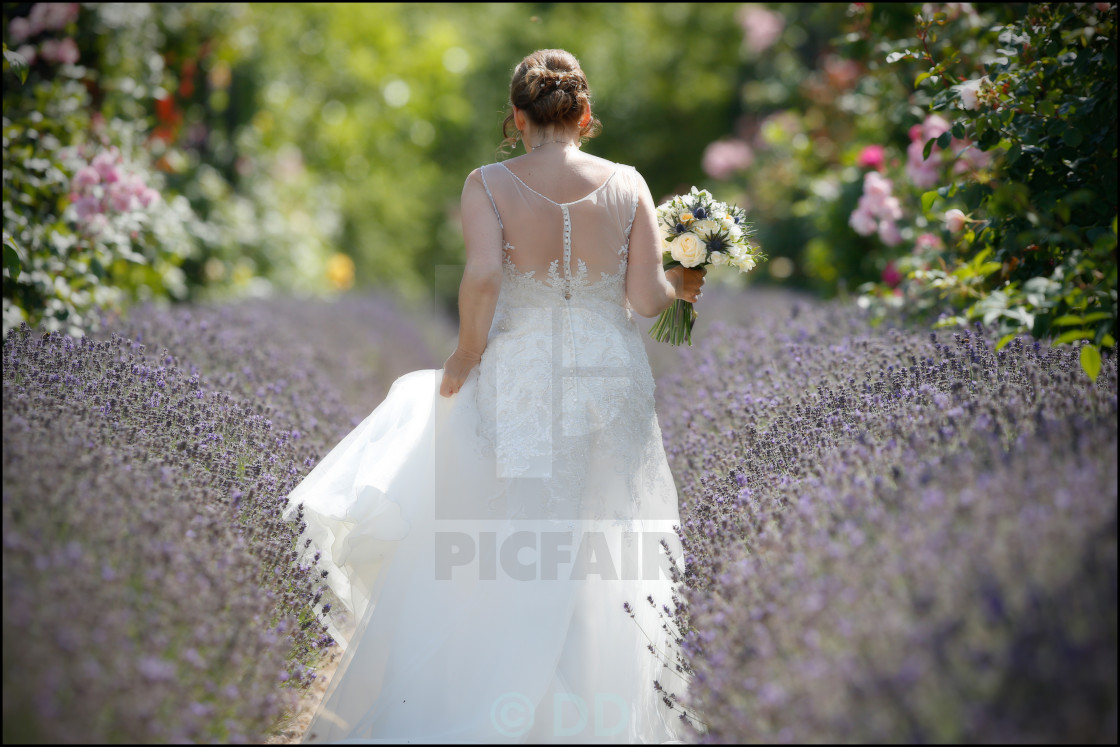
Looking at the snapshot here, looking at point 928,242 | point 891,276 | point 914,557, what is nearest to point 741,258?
point 914,557

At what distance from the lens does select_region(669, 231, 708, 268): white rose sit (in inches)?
118

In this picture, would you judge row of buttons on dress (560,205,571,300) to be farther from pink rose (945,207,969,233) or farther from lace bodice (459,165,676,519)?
pink rose (945,207,969,233)

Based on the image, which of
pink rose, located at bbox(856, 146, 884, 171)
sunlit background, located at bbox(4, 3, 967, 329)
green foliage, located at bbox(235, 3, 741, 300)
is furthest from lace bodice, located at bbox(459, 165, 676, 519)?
green foliage, located at bbox(235, 3, 741, 300)

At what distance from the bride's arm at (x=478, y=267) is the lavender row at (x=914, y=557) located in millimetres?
1000

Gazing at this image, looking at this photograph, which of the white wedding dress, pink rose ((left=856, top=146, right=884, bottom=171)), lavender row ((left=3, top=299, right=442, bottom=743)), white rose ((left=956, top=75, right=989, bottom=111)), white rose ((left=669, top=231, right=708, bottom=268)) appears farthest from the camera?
pink rose ((left=856, top=146, right=884, bottom=171))

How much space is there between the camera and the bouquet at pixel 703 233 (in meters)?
3.02

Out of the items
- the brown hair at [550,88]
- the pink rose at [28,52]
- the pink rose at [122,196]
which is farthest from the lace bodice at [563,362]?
the pink rose at [28,52]

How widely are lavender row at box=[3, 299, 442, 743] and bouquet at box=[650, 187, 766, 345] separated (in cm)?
166

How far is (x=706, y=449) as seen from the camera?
3578 millimetres

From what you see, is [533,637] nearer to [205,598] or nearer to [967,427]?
[205,598]

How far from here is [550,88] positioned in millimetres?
2748

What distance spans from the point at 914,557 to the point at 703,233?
61.3 inches

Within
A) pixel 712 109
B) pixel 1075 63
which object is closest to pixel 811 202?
pixel 1075 63

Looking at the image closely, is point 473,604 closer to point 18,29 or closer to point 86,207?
point 86,207
